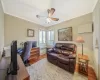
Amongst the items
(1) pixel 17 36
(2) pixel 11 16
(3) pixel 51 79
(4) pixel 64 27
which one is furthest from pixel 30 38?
(3) pixel 51 79

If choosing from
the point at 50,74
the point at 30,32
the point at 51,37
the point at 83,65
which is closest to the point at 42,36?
the point at 51,37

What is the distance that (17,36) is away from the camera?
12.9 ft

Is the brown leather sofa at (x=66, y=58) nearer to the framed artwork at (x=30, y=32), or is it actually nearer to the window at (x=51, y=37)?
the window at (x=51, y=37)

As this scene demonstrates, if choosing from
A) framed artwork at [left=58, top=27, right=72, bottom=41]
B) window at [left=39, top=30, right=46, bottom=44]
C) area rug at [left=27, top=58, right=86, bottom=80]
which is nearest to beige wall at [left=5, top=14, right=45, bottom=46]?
window at [left=39, top=30, right=46, bottom=44]

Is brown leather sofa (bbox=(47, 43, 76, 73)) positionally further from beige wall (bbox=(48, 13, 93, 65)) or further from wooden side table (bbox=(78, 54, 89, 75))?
beige wall (bbox=(48, 13, 93, 65))

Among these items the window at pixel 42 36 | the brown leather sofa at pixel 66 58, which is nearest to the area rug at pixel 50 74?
the brown leather sofa at pixel 66 58

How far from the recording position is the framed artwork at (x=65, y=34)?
3.85 metres

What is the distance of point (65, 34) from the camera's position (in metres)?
4.07

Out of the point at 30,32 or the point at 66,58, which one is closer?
the point at 66,58

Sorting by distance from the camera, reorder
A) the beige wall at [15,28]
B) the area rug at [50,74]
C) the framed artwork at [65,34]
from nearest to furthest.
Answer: the area rug at [50,74]
the beige wall at [15,28]
the framed artwork at [65,34]

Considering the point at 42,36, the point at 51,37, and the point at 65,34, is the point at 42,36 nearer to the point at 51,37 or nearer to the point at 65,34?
the point at 51,37

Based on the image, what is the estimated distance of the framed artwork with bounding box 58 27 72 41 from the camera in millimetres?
3854

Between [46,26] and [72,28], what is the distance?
255cm

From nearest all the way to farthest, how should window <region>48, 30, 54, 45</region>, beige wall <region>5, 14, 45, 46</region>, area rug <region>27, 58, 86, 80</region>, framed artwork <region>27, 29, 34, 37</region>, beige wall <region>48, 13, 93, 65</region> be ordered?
area rug <region>27, 58, 86, 80</region> < beige wall <region>48, 13, 93, 65</region> < beige wall <region>5, 14, 45, 46</region> < framed artwork <region>27, 29, 34, 37</region> < window <region>48, 30, 54, 45</region>
